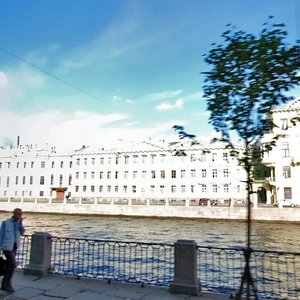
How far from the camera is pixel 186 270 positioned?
7.58m

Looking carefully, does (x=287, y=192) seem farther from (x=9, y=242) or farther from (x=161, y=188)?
(x=9, y=242)

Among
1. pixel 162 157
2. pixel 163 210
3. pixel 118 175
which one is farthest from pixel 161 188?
pixel 163 210

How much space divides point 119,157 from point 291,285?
60861 mm

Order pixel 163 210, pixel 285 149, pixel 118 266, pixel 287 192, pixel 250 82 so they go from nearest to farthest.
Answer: pixel 250 82, pixel 118 266, pixel 163 210, pixel 287 192, pixel 285 149

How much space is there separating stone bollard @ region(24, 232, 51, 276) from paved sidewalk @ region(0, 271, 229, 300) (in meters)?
0.24

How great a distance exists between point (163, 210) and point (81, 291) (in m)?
44.7

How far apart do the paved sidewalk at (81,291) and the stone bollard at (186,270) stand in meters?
0.17

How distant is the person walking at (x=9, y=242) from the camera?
7.60m

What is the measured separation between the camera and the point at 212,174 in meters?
65.2

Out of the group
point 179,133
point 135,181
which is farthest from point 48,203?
point 179,133

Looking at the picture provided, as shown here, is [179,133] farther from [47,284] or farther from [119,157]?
[119,157]

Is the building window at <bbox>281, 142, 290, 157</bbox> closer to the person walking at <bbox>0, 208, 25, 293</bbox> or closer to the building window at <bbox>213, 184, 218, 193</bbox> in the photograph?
the building window at <bbox>213, 184, 218, 193</bbox>

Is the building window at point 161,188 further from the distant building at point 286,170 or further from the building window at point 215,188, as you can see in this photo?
the distant building at point 286,170

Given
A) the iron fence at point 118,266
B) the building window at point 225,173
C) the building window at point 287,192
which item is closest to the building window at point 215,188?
the building window at point 225,173
